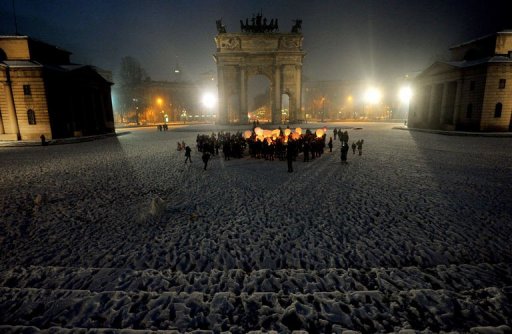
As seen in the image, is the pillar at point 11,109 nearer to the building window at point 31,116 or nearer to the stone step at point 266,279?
the building window at point 31,116

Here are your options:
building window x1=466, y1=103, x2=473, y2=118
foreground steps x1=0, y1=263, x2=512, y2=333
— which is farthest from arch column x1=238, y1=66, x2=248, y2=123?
foreground steps x1=0, y1=263, x2=512, y2=333

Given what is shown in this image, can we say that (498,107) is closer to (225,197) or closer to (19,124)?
(225,197)

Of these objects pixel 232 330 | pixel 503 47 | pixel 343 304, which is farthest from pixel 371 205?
pixel 503 47

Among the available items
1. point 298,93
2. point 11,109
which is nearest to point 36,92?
point 11,109

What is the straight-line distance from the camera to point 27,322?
4258mm

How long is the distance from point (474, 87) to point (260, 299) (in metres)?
42.8

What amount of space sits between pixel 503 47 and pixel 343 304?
152 feet

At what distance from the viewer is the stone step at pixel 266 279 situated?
5004 mm

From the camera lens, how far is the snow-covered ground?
4.36 meters

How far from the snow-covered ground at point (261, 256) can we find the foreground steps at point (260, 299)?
0.09 ft

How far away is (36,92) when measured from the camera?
32.6m

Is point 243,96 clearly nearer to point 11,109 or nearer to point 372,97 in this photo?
point 11,109

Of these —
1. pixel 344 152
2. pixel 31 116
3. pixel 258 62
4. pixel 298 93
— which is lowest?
pixel 344 152

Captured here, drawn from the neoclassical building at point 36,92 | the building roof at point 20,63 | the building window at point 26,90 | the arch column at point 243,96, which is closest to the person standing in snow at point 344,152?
the neoclassical building at point 36,92
